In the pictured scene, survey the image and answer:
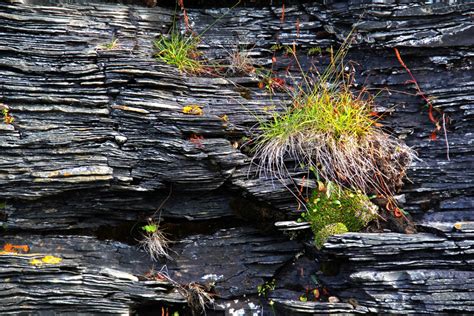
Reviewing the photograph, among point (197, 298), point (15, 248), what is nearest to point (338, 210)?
point (197, 298)

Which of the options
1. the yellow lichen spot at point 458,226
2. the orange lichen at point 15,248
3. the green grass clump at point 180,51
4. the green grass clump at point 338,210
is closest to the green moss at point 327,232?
the green grass clump at point 338,210

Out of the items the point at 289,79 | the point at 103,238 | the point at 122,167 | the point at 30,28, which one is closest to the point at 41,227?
the point at 103,238

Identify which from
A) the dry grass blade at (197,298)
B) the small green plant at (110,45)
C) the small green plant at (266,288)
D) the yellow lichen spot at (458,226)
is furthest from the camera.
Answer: the small green plant at (110,45)

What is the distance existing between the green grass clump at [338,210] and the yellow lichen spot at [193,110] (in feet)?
5.20

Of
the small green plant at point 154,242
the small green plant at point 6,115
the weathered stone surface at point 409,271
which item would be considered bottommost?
the small green plant at point 154,242

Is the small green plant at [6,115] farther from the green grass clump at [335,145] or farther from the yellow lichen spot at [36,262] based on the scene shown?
the green grass clump at [335,145]

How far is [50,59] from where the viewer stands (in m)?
6.54

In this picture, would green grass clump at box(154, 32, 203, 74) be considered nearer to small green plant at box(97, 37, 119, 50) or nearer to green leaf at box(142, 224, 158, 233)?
small green plant at box(97, 37, 119, 50)

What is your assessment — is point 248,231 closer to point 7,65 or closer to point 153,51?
point 153,51

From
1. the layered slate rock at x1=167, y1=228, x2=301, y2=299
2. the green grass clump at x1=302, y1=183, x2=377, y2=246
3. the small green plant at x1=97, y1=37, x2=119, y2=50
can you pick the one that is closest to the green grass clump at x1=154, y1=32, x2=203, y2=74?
the small green plant at x1=97, y1=37, x2=119, y2=50

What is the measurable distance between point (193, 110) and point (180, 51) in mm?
915

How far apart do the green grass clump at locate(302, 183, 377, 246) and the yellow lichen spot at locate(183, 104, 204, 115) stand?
5.20ft

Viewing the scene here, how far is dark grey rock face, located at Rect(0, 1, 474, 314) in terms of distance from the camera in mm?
6168

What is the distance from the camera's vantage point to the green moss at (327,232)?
5.92 metres
